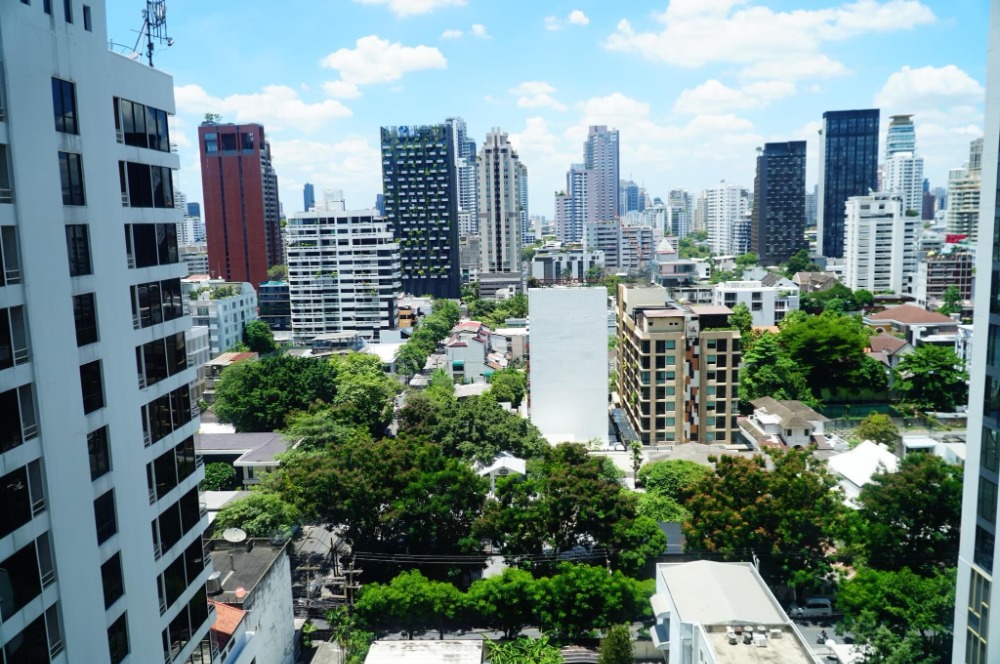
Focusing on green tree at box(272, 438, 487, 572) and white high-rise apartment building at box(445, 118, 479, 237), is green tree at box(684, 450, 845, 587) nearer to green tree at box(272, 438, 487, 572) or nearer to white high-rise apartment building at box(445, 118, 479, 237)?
green tree at box(272, 438, 487, 572)

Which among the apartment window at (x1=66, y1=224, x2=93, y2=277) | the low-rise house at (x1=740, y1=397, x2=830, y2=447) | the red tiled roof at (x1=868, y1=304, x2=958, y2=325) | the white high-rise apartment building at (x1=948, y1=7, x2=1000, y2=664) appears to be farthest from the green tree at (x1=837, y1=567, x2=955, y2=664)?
the red tiled roof at (x1=868, y1=304, x2=958, y2=325)

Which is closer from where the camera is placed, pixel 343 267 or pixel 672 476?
pixel 672 476

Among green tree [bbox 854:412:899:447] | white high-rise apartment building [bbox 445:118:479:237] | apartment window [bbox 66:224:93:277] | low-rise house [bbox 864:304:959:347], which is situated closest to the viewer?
apartment window [bbox 66:224:93:277]

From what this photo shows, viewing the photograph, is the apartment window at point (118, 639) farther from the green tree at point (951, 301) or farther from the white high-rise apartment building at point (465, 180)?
the white high-rise apartment building at point (465, 180)

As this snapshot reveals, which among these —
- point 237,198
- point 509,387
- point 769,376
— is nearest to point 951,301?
point 769,376

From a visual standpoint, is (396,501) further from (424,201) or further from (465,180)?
(465,180)

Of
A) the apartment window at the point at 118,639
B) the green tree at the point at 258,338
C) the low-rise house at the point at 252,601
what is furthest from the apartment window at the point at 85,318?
the green tree at the point at 258,338
